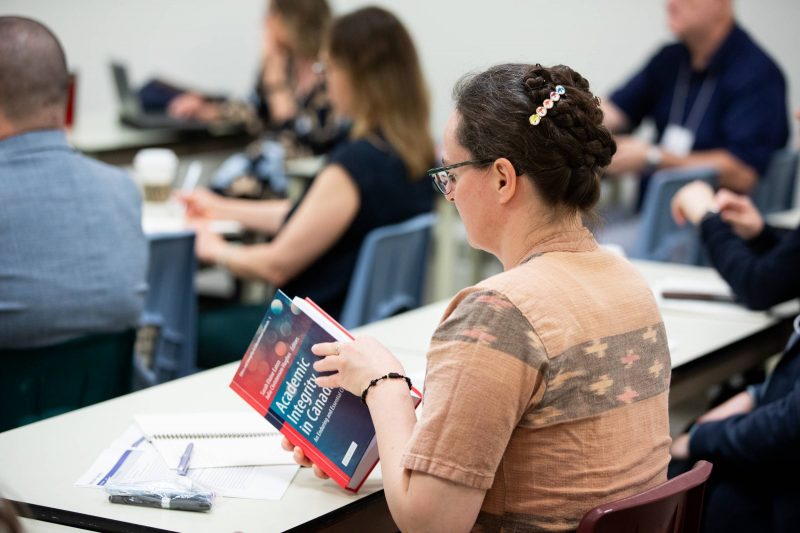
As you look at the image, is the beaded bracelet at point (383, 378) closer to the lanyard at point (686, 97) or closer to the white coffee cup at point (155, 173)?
the white coffee cup at point (155, 173)

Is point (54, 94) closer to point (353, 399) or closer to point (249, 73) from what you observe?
point (353, 399)

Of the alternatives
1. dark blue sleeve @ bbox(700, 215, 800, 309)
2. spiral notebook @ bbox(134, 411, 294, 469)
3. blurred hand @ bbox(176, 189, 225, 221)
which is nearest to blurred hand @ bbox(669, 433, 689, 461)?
dark blue sleeve @ bbox(700, 215, 800, 309)

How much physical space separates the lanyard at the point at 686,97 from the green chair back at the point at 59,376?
2.98 m

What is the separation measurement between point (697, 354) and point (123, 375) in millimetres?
1263

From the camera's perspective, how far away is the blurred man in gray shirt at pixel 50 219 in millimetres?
2121

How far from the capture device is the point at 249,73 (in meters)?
7.08

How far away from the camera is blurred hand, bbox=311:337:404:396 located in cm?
146

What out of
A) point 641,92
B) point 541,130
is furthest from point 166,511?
point 641,92

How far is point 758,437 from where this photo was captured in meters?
1.94

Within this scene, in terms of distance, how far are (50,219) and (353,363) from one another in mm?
981

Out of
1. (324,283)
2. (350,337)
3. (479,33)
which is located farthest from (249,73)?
(350,337)

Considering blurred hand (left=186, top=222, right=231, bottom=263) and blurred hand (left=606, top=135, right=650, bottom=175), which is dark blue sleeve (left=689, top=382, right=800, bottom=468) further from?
blurred hand (left=606, top=135, right=650, bottom=175)

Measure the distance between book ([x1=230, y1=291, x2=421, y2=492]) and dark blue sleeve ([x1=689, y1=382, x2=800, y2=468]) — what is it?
2.65 feet

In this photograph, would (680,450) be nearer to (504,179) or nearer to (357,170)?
(504,179)
